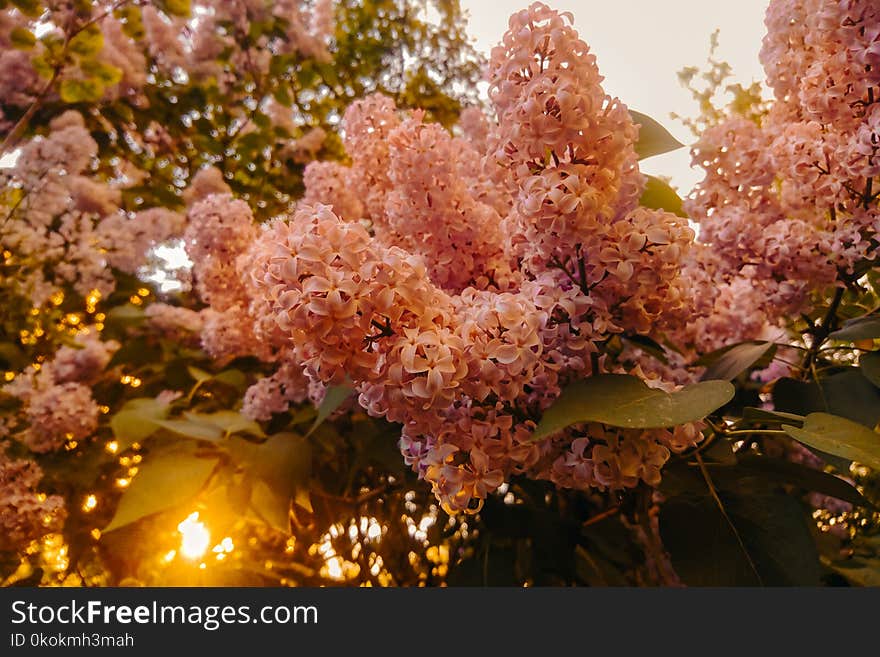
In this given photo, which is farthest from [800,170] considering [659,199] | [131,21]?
[131,21]

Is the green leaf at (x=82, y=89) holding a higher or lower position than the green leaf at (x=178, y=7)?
lower

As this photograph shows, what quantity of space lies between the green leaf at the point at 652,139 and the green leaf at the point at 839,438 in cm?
19

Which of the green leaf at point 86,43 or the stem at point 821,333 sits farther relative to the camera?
the green leaf at point 86,43

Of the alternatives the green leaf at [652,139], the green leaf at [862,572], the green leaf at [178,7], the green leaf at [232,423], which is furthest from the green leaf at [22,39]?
the green leaf at [862,572]

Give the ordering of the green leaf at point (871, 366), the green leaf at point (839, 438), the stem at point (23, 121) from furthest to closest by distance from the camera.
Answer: the stem at point (23, 121) → the green leaf at point (871, 366) → the green leaf at point (839, 438)

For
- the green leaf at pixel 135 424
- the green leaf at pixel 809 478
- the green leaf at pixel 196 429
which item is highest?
the green leaf at pixel 135 424

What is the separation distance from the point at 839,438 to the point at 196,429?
37 centimetres

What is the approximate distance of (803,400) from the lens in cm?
36

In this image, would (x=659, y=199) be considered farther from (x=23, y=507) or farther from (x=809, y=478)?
(x=23, y=507)

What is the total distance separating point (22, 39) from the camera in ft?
1.92

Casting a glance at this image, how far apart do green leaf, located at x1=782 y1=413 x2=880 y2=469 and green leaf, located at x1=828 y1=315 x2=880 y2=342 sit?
11cm

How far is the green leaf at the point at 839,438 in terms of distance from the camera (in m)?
0.23

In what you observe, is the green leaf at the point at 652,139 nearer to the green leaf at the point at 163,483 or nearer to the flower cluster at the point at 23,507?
the green leaf at the point at 163,483

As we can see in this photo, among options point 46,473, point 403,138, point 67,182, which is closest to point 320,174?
point 403,138
